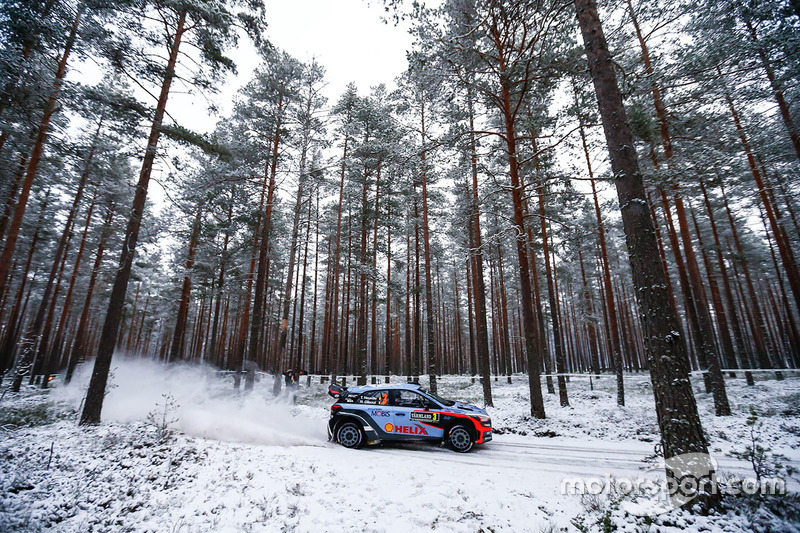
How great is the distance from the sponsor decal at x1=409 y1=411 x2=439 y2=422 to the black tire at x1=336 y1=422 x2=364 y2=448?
1516mm

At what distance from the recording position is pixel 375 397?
9094 millimetres

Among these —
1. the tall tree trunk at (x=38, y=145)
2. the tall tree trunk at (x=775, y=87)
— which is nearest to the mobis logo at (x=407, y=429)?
the tall tree trunk at (x=38, y=145)

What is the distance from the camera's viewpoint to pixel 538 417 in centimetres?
1132

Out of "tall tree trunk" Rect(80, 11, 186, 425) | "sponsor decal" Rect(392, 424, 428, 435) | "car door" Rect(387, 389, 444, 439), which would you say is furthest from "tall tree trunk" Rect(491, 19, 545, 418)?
"tall tree trunk" Rect(80, 11, 186, 425)

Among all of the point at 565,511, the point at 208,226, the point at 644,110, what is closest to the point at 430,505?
the point at 565,511

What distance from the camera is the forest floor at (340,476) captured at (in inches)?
171

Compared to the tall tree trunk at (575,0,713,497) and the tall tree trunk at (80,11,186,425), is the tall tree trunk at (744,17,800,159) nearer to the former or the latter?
the tall tree trunk at (575,0,713,497)

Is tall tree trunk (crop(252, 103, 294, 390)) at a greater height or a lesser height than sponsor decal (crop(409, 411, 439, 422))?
greater

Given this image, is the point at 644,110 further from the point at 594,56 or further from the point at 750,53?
the point at 594,56

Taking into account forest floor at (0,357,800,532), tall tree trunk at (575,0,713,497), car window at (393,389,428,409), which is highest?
tall tree trunk at (575,0,713,497)

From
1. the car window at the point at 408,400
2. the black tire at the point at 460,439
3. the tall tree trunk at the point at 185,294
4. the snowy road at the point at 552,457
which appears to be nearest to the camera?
the snowy road at the point at 552,457

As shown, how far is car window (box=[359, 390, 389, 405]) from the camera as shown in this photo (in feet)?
29.6

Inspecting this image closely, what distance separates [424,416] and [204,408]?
10.2m

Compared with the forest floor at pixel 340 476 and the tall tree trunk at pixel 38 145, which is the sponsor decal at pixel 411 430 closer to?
the forest floor at pixel 340 476
